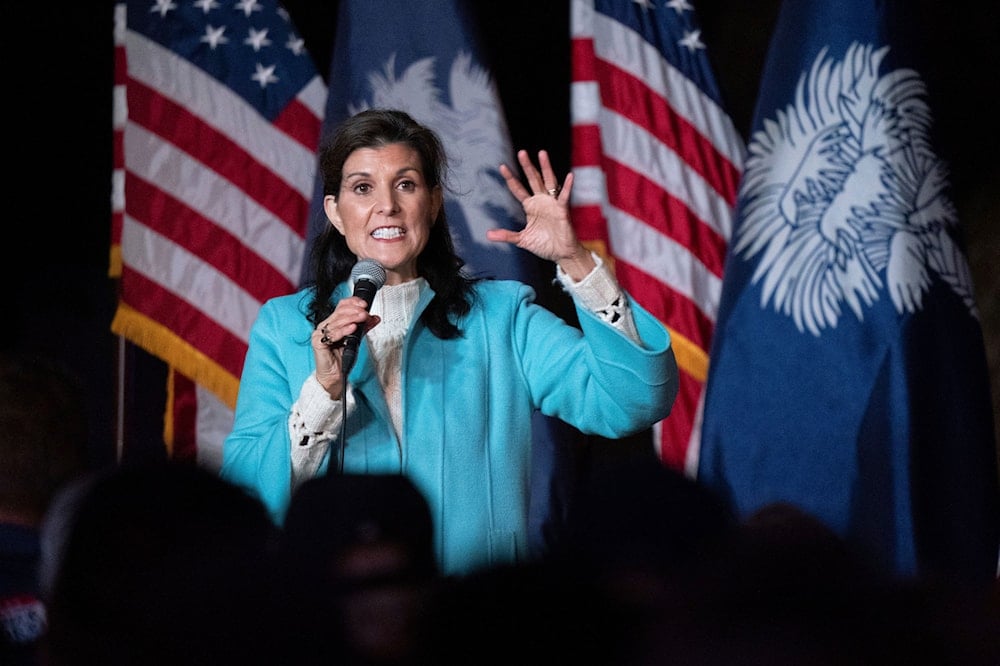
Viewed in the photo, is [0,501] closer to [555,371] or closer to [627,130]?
[555,371]

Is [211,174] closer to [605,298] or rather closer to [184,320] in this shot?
[184,320]

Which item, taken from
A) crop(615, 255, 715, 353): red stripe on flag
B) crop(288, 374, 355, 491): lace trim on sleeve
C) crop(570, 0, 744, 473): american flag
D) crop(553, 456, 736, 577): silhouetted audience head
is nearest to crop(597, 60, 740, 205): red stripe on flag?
crop(570, 0, 744, 473): american flag

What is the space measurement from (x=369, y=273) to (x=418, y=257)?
0.77 ft

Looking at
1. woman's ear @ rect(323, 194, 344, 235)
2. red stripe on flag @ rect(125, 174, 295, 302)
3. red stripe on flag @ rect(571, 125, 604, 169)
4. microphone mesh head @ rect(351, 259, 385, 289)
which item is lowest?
microphone mesh head @ rect(351, 259, 385, 289)

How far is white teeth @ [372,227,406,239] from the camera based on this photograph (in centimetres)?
184

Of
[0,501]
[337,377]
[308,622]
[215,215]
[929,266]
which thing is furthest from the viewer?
[215,215]

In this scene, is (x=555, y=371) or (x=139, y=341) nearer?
(x=555, y=371)

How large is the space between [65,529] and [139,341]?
320cm

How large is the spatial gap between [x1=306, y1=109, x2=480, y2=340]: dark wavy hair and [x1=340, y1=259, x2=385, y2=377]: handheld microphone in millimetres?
118

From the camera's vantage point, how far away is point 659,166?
3445mm

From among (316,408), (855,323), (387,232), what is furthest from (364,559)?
→ (855,323)

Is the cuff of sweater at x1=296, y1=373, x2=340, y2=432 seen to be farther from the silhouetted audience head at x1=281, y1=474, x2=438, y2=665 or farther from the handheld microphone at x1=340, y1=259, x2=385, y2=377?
the silhouetted audience head at x1=281, y1=474, x2=438, y2=665

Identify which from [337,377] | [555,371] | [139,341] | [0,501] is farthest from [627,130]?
[0,501]

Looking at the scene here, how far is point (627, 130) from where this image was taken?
345cm
